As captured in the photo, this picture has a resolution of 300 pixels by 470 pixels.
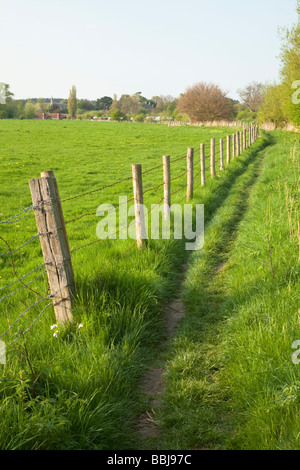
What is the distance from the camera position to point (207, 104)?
7138 cm

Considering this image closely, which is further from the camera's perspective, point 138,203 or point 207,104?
point 207,104

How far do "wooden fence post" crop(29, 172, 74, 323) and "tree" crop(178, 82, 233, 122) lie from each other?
7118cm

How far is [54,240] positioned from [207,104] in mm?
72125

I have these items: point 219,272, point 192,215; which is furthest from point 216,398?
point 192,215

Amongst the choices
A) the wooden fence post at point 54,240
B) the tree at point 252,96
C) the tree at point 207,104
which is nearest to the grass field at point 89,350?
the wooden fence post at point 54,240

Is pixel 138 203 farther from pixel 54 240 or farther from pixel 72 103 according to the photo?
pixel 72 103

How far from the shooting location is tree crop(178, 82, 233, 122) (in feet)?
232

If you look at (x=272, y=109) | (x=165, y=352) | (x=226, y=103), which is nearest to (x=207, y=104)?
(x=226, y=103)

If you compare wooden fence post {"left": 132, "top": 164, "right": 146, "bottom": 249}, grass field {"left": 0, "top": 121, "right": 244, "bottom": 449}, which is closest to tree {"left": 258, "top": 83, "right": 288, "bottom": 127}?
wooden fence post {"left": 132, "top": 164, "right": 146, "bottom": 249}

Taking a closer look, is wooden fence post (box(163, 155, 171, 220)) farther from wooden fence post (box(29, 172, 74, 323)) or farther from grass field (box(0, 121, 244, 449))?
wooden fence post (box(29, 172, 74, 323))

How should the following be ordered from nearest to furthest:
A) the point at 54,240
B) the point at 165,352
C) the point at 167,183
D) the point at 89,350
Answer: the point at 89,350 < the point at 54,240 < the point at 165,352 < the point at 167,183

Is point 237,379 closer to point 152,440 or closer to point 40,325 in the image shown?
point 152,440

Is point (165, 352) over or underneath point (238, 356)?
underneath

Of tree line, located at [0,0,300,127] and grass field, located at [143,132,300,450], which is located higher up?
tree line, located at [0,0,300,127]
